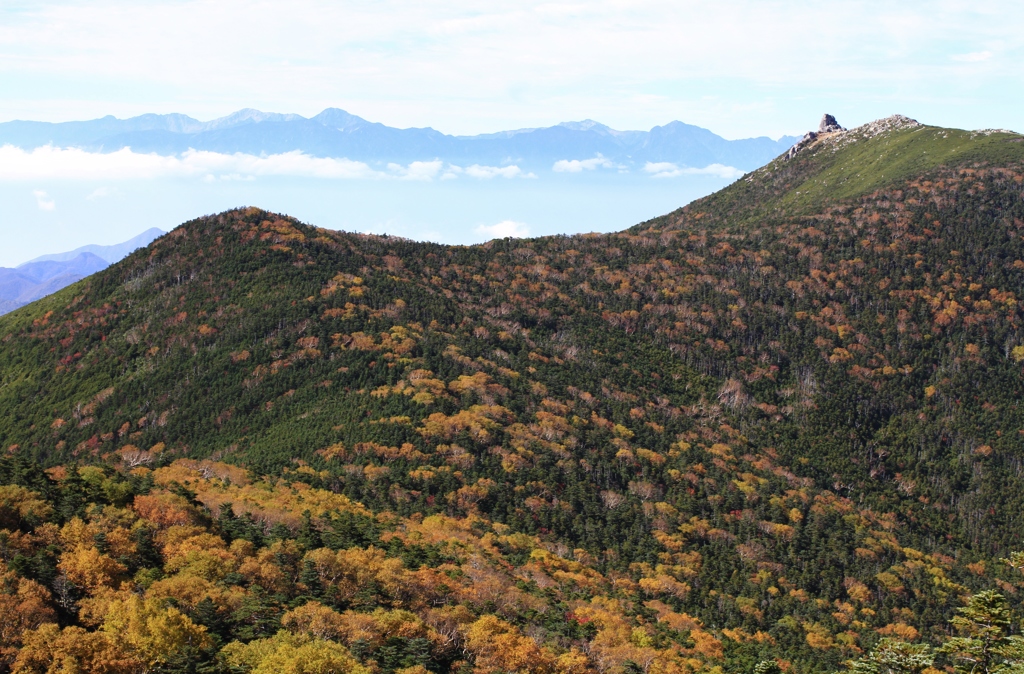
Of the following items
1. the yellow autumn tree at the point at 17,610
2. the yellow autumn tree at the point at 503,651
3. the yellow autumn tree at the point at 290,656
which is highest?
the yellow autumn tree at the point at 17,610

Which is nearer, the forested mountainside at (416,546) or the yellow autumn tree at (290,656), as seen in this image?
the yellow autumn tree at (290,656)

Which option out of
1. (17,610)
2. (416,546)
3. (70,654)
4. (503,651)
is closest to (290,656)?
(70,654)

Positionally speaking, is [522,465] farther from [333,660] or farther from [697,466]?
[333,660]

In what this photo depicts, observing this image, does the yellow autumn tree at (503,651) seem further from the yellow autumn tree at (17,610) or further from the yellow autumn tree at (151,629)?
the yellow autumn tree at (17,610)

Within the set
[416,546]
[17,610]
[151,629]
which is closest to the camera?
[17,610]

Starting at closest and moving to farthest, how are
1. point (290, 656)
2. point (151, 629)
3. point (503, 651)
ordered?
point (151, 629) → point (290, 656) → point (503, 651)

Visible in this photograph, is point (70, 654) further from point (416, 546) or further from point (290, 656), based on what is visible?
point (416, 546)

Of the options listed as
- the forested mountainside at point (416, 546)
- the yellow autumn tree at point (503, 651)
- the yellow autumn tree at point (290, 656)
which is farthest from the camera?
the yellow autumn tree at point (503, 651)

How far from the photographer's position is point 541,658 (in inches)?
3573

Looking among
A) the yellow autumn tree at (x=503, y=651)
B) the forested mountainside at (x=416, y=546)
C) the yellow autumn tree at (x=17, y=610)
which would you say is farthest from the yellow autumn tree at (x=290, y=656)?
the yellow autumn tree at (x=17, y=610)

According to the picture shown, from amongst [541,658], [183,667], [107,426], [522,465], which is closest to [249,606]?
[183,667]

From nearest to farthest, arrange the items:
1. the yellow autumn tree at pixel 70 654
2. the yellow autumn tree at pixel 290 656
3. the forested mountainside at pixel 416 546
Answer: the yellow autumn tree at pixel 70 654 < the yellow autumn tree at pixel 290 656 < the forested mountainside at pixel 416 546

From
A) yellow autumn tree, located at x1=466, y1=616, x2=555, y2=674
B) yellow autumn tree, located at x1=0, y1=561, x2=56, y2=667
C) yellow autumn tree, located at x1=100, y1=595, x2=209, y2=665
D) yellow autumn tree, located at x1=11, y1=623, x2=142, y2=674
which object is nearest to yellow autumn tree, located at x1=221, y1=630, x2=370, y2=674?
yellow autumn tree, located at x1=100, y1=595, x2=209, y2=665

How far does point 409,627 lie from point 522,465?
84.1 m
